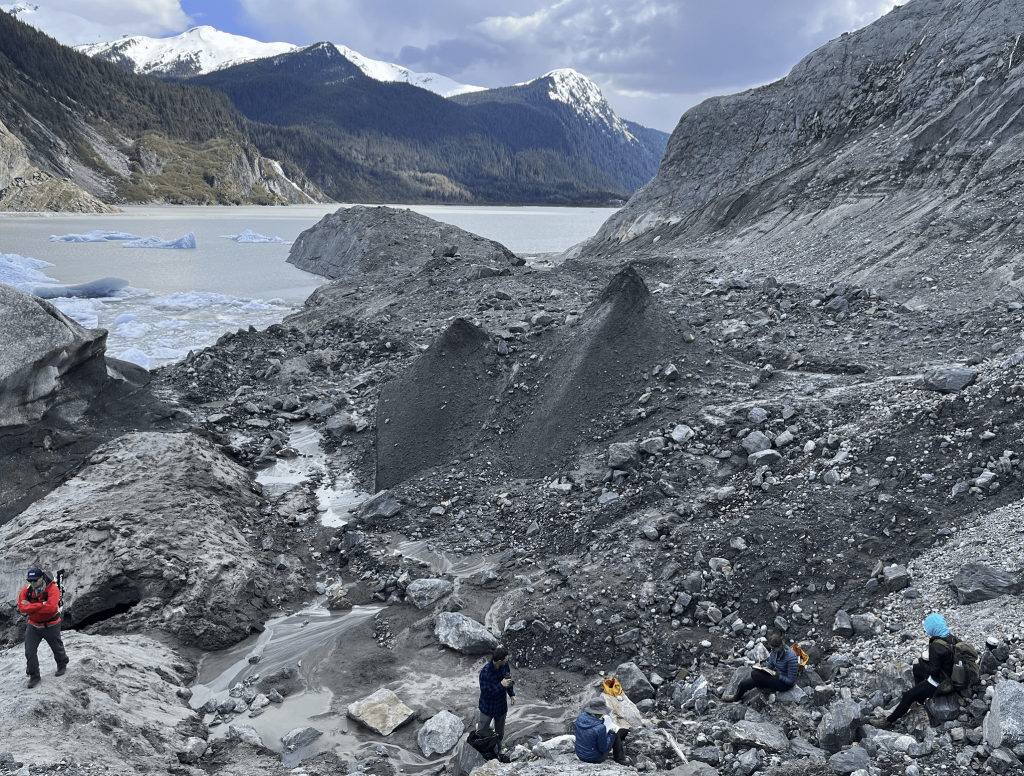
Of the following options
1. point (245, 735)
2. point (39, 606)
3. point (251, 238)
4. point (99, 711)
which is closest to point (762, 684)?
point (245, 735)

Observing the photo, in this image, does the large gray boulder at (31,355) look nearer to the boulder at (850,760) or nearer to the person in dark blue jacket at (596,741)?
the person in dark blue jacket at (596,741)

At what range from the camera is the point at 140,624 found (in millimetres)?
8555

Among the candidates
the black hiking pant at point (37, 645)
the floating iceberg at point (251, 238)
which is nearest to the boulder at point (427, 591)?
the black hiking pant at point (37, 645)

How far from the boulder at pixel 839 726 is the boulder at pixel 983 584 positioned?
1767 millimetres

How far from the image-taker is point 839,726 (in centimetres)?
553

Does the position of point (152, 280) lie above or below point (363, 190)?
below

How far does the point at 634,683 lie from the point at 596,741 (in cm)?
159

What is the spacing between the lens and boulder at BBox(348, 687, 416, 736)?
6.84 meters

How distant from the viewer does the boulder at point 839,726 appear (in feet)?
18.0

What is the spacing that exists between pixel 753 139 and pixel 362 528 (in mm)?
28336

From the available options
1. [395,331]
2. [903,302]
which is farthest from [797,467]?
[395,331]

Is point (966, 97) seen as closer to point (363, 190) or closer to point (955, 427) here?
point (955, 427)

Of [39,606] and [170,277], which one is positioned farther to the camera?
[170,277]

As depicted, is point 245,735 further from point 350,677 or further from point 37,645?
point 37,645
